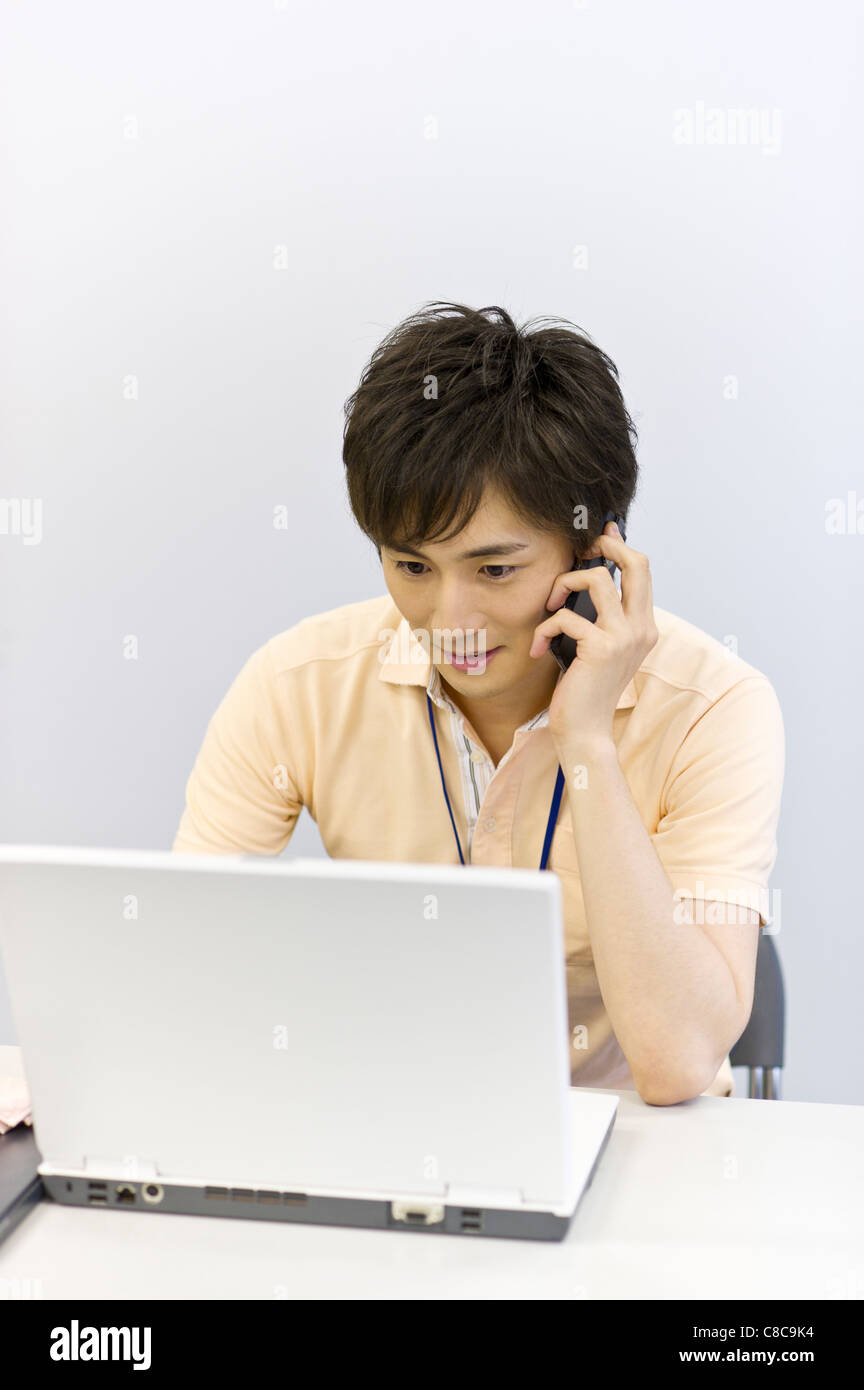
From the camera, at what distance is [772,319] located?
2.32 metres

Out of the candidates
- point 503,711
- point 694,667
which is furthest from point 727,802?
point 503,711

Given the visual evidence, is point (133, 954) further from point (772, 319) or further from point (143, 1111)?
point (772, 319)

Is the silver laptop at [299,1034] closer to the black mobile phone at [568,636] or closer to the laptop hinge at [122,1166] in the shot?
the laptop hinge at [122,1166]

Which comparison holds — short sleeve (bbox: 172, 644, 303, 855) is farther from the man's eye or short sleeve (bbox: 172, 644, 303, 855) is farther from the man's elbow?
the man's elbow

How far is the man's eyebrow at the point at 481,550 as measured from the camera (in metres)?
1.44

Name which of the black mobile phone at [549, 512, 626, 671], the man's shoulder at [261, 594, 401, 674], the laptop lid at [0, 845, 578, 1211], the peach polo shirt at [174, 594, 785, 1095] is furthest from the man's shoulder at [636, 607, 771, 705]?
the laptop lid at [0, 845, 578, 1211]

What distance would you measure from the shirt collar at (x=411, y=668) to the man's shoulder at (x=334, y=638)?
20 mm

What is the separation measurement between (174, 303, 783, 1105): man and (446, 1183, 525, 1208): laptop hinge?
1.03 feet

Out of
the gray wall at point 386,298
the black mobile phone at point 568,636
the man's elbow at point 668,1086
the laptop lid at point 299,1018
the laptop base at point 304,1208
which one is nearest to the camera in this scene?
the laptop lid at point 299,1018

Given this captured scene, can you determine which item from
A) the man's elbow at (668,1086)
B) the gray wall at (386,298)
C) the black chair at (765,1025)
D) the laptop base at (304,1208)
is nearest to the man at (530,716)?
the man's elbow at (668,1086)

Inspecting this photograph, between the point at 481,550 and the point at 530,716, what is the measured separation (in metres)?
0.29

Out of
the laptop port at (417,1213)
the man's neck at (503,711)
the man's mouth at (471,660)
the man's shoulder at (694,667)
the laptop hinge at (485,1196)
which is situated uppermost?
the man's mouth at (471,660)

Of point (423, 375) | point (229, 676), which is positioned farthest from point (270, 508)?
point (423, 375)
